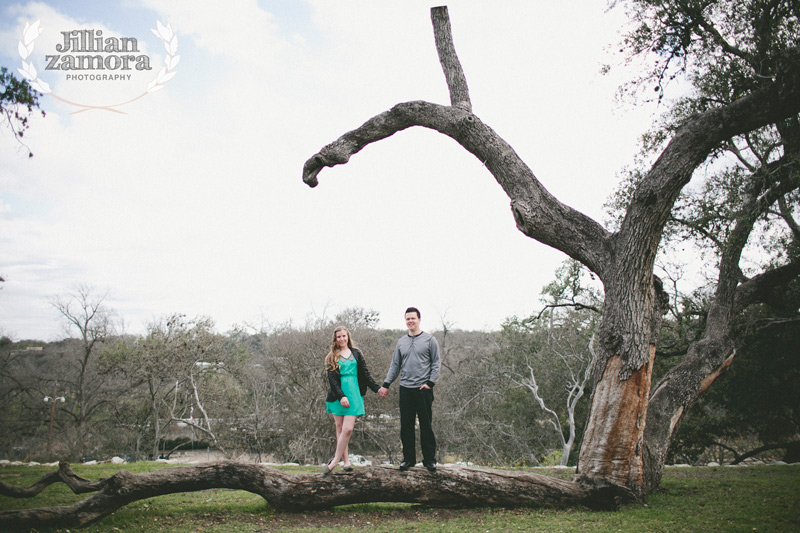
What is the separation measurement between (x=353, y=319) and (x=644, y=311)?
14075mm

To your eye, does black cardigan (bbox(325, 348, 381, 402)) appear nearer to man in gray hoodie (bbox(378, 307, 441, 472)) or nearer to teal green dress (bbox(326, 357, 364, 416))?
teal green dress (bbox(326, 357, 364, 416))

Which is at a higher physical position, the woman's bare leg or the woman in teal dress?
the woman in teal dress

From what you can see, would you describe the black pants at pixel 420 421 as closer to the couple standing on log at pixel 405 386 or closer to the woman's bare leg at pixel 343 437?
the couple standing on log at pixel 405 386

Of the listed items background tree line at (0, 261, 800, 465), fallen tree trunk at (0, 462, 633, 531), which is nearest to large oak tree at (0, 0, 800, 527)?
fallen tree trunk at (0, 462, 633, 531)

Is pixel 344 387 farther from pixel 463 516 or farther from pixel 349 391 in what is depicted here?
pixel 463 516

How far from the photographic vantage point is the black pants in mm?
5695

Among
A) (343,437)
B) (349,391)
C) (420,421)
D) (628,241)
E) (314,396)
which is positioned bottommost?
(314,396)

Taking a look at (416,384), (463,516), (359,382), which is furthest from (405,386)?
(463,516)

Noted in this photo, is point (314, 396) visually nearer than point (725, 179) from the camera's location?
No

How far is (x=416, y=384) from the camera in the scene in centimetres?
576

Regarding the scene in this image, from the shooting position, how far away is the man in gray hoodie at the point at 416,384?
573 centimetres

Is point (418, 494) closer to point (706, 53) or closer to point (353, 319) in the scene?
point (706, 53)

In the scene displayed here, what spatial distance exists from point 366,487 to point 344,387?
3.91ft

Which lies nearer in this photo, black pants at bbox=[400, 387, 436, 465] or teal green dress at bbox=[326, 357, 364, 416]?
black pants at bbox=[400, 387, 436, 465]
